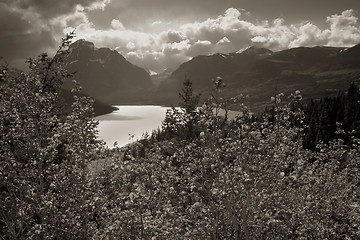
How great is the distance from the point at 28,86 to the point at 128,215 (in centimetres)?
880

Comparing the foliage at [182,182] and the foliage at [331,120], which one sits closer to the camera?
the foliage at [182,182]

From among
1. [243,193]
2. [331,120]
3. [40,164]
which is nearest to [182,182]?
[243,193]

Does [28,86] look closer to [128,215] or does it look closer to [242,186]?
[128,215]

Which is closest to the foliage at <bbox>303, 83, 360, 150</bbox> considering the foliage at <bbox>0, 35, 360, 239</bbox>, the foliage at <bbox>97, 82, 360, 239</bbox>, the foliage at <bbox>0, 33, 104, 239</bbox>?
the foliage at <bbox>0, 35, 360, 239</bbox>

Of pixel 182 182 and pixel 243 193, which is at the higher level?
pixel 243 193

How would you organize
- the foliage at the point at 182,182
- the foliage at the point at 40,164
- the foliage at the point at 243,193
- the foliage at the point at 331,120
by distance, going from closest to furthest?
the foliage at the point at 243,193 < the foliage at the point at 182,182 < the foliage at the point at 40,164 < the foliage at the point at 331,120

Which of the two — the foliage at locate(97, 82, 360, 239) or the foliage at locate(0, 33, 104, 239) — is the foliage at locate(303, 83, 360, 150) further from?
the foliage at locate(0, 33, 104, 239)

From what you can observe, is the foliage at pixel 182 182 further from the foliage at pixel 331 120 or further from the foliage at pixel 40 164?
the foliage at pixel 331 120

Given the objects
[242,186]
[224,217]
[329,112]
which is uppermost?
[242,186]

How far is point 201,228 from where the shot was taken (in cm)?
952

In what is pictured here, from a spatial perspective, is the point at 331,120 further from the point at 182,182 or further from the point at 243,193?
the point at 243,193

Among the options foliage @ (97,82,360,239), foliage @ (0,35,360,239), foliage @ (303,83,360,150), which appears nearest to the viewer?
foliage @ (97,82,360,239)

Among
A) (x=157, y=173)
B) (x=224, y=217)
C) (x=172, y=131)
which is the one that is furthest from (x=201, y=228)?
(x=172, y=131)

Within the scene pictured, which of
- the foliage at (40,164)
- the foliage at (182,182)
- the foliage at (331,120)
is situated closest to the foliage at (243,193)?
the foliage at (182,182)
